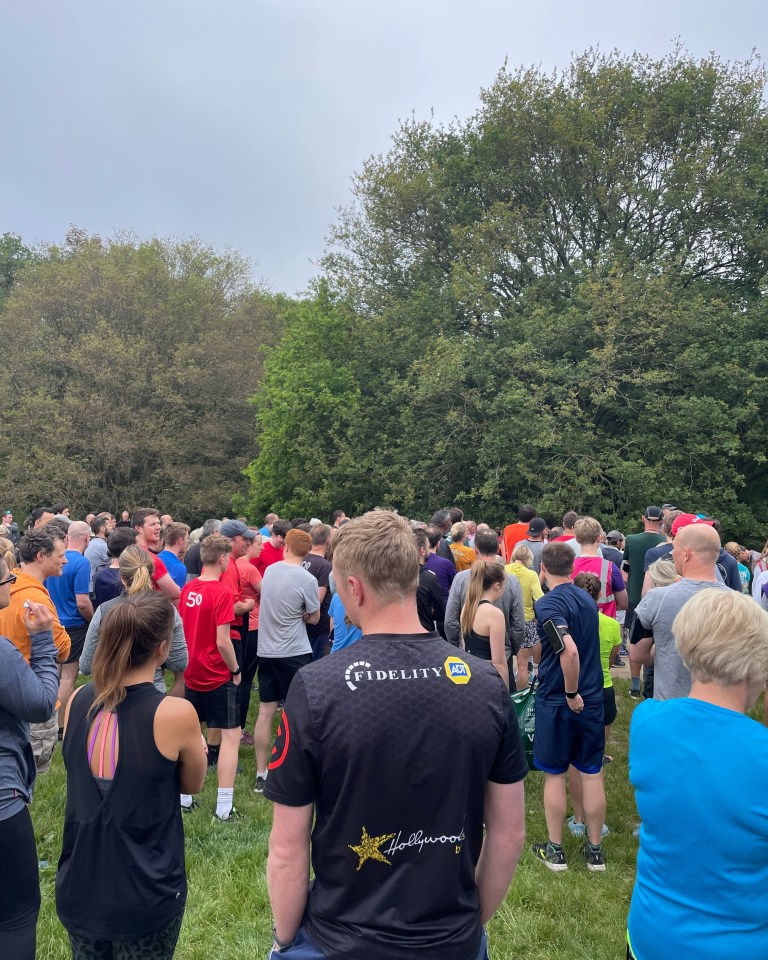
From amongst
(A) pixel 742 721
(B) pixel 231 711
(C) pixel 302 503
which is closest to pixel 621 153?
(C) pixel 302 503

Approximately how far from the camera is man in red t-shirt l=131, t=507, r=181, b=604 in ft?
18.2

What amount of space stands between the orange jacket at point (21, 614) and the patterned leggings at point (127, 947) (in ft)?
4.07

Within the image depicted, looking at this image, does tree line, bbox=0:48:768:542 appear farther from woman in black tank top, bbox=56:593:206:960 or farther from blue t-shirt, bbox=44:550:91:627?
woman in black tank top, bbox=56:593:206:960

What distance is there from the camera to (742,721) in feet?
6.88

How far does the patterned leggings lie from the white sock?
2.80 meters

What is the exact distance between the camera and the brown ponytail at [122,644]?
8.29ft

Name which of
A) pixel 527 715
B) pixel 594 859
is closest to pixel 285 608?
pixel 527 715

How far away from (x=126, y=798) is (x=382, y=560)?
1.32 m

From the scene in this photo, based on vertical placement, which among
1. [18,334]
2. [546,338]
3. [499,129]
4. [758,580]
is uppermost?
[499,129]

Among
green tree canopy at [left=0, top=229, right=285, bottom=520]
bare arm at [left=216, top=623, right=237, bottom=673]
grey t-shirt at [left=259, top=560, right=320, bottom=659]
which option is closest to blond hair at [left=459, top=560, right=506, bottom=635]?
grey t-shirt at [left=259, top=560, right=320, bottom=659]

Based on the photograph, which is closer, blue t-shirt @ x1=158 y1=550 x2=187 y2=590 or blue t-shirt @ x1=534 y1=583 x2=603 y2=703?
blue t-shirt @ x1=534 y1=583 x2=603 y2=703

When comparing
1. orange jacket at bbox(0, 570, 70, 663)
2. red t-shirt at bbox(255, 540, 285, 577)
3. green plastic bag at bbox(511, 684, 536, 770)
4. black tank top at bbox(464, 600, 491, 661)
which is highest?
orange jacket at bbox(0, 570, 70, 663)

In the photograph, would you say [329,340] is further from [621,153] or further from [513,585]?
[513,585]

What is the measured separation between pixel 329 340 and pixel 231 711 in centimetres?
1899
